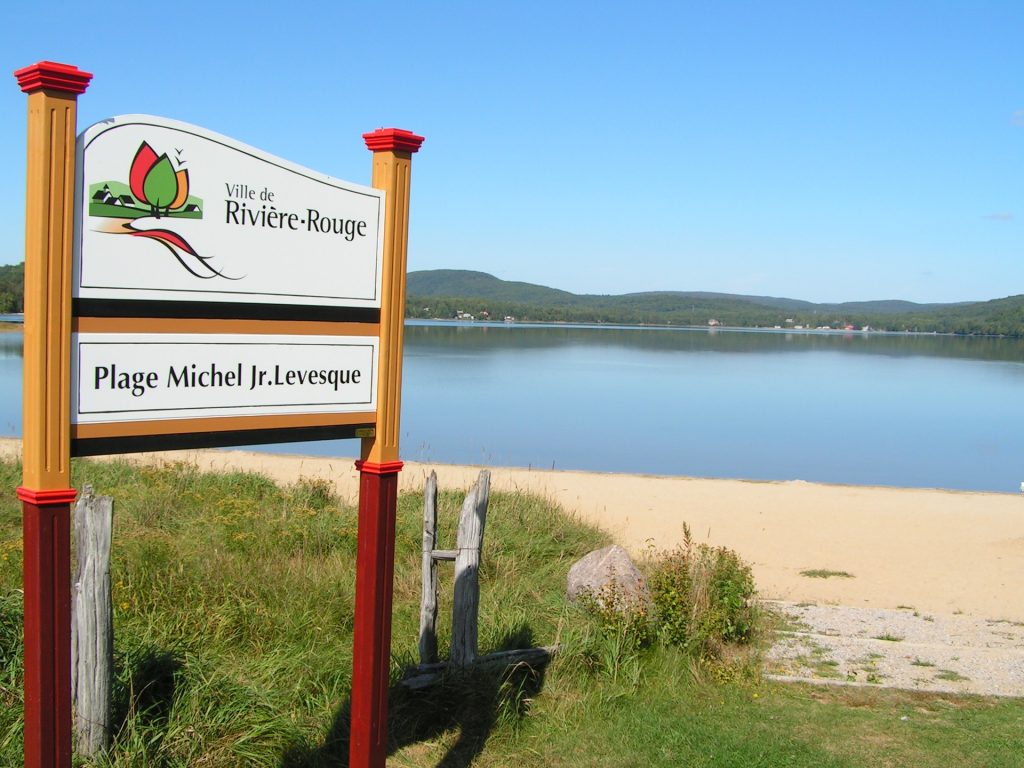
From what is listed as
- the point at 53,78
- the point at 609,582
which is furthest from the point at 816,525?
the point at 53,78

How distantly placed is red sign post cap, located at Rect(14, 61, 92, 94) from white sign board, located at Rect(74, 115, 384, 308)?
0.57 ft

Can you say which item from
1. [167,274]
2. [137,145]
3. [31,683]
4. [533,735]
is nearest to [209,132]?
[137,145]

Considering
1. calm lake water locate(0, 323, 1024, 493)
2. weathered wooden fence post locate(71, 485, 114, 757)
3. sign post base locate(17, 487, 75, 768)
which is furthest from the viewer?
calm lake water locate(0, 323, 1024, 493)

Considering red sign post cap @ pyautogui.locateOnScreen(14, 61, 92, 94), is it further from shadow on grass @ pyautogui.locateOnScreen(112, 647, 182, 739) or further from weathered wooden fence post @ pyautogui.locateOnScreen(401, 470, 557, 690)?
weathered wooden fence post @ pyautogui.locateOnScreen(401, 470, 557, 690)

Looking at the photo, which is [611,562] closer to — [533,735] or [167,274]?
[533,735]

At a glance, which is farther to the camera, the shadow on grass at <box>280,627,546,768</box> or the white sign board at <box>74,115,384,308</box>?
the shadow on grass at <box>280,627,546,768</box>

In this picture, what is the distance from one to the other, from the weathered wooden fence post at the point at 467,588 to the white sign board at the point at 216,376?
201 centimetres

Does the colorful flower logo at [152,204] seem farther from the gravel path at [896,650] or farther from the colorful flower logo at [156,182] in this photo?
the gravel path at [896,650]

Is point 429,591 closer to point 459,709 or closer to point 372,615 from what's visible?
point 459,709

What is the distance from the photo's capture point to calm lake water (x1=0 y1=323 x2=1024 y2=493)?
2348 cm

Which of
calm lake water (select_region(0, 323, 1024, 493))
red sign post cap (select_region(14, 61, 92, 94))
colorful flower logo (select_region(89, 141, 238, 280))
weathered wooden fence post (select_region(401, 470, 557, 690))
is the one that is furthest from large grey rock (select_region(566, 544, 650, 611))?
calm lake water (select_region(0, 323, 1024, 493))

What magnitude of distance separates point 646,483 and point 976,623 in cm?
833

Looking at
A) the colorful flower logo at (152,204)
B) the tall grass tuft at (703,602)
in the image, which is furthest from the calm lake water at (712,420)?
the colorful flower logo at (152,204)

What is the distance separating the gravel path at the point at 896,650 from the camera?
590 centimetres
